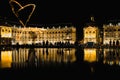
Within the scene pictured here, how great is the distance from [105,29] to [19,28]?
121 feet

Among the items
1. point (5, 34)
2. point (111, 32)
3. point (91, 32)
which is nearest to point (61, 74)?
point (5, 34)

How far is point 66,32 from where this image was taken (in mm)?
114625

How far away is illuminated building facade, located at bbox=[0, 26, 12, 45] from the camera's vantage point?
96200 millimetres

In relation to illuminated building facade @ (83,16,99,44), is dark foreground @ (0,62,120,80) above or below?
below

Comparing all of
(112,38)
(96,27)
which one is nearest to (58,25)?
(96,27)

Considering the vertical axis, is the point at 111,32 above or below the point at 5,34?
above

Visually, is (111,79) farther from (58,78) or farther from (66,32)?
(66,32)

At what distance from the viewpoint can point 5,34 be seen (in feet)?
324

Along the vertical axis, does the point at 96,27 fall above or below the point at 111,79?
above

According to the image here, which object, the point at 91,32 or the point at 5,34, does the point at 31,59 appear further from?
the point at 91,32

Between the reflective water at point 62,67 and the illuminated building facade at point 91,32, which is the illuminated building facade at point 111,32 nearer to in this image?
the illuminated building facade at point 91,32

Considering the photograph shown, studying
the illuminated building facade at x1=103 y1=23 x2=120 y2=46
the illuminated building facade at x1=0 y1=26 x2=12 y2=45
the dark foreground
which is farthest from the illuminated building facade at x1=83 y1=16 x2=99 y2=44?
the dark foreground

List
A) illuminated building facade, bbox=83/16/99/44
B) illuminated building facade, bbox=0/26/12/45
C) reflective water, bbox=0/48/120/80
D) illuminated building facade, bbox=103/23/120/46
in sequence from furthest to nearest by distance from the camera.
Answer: illuminated building facade, bbox=83/16/99/44, illuminated building facade, bbox=103/23/120/46, illuminated building facade, bbox=0/26/12/45, reflective water, bbox=0/48/120/80

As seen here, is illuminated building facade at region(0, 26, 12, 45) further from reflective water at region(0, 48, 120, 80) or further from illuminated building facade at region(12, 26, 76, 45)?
reflective water at region(0, 48, 120, 80)
